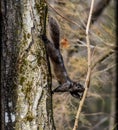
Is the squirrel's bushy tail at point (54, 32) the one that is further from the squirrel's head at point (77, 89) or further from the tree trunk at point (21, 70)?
the squirrel's head at point (77, 89)

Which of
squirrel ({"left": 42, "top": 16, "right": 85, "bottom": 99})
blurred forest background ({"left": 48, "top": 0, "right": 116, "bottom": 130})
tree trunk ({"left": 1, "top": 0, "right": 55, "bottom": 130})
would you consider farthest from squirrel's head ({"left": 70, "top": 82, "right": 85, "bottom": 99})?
blurred forest background ({"left": 48, "top": 0, "right": 116, "bottom": 130})

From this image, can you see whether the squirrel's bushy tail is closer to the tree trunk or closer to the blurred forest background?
the tree trunk

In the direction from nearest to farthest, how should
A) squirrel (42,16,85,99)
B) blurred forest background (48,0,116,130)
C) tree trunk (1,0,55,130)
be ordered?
tree trunk (1,0,55,130)
squirrel (42,16,85,99)
blurred forest background (48,0,116,130)

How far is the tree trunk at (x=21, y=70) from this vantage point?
10.6ft

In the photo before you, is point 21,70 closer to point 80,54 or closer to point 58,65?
point 58,65

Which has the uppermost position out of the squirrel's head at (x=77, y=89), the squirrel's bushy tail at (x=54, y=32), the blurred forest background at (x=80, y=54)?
the squirrel's bushy tail at (x=54, y=32)

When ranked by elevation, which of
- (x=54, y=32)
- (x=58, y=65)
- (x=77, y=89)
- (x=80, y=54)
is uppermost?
(x=54, y=32)

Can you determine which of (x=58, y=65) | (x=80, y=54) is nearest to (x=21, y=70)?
(x=58, y=65)

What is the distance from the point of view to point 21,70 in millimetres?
3260

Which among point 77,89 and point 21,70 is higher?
point 21,70

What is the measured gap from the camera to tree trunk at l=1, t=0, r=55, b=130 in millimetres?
3232

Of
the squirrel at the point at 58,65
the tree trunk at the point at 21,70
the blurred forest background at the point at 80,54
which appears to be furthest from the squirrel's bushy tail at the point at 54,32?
the blurred forest background at the point at 80,54

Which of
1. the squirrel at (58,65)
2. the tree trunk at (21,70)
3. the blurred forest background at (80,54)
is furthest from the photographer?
the blurred forest background at (80,54)

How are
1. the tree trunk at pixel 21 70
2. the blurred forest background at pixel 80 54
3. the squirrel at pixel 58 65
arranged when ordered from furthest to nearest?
the blurred forest background at pixel 80 54 → the squirrel at pixel 58 65 → the tree trunk at pixel 21 70
